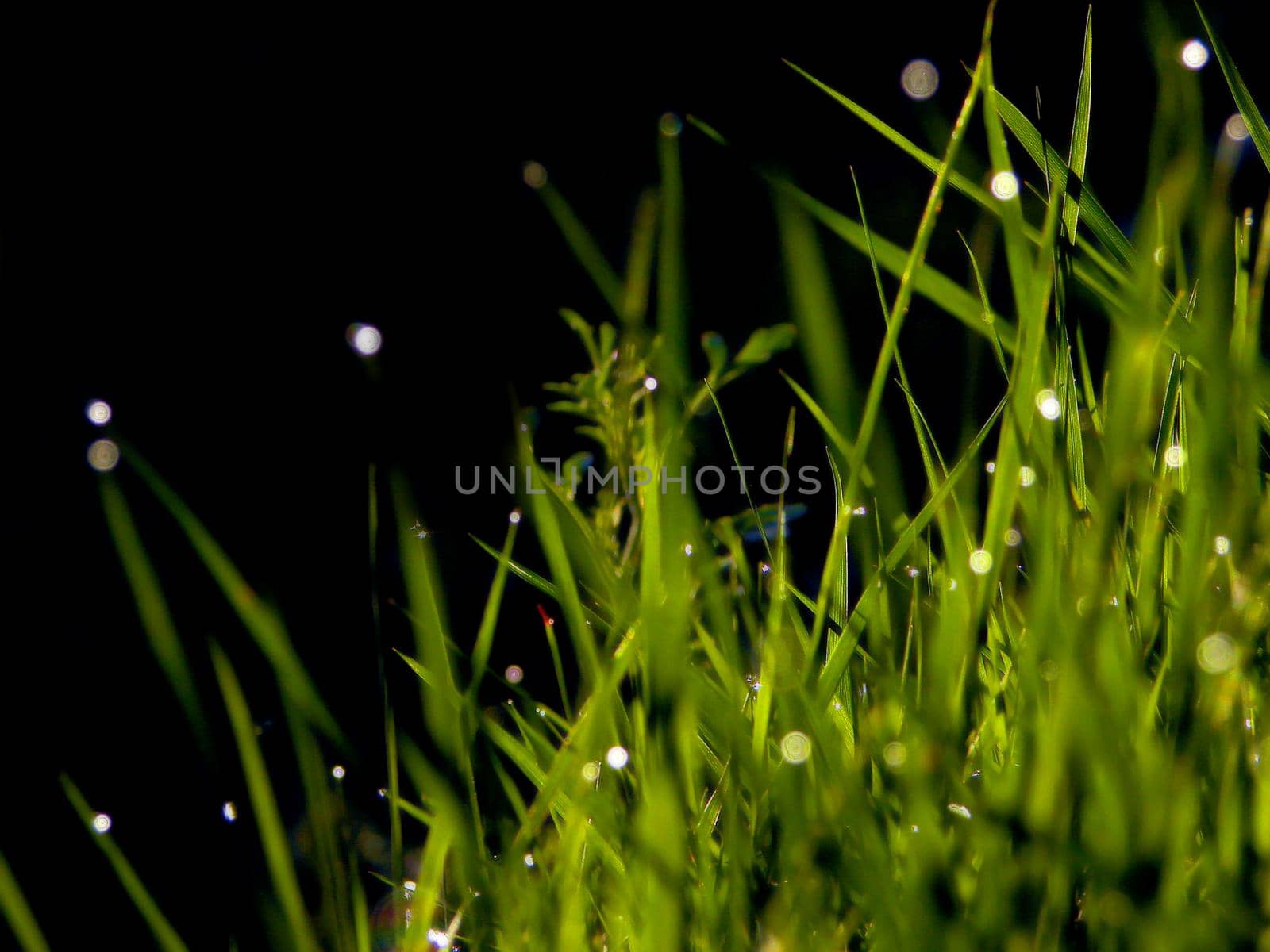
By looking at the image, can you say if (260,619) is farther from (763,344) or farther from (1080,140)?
(763,344)

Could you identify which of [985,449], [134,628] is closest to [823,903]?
[985,449]

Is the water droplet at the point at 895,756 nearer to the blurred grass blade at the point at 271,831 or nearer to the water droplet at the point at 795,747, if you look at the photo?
the water droplet at the point at 795,747

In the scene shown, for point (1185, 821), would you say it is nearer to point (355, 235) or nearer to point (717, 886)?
point (717, 886)

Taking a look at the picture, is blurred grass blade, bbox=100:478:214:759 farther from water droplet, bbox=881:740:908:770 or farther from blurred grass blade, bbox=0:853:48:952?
water droplet, bbox=881:740:908:770

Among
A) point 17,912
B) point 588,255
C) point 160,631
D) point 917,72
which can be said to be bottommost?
point 17,912

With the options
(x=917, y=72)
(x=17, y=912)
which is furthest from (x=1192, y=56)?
(x=917, y=72)

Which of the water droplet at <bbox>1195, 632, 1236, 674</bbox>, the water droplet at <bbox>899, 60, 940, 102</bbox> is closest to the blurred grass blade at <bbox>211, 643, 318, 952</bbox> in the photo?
the water droplet at <bbox>1195, 632, 1236, 674</bbox>
